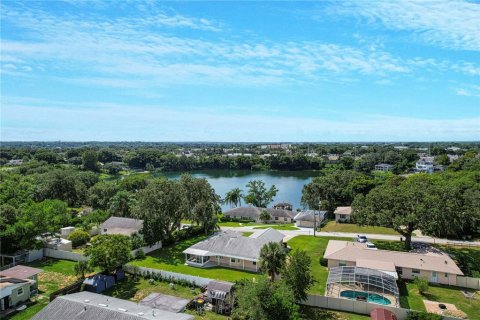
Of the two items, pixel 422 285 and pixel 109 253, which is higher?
pixel 109 253

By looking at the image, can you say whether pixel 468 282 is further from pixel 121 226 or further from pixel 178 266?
pixel 121 226

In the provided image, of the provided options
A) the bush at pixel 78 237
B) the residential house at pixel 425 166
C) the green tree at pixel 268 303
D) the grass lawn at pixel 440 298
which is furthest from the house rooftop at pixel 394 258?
the residential house at pixel 425 166

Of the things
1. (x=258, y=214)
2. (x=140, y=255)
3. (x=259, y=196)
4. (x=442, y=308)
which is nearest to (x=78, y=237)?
(x=140, y=255)

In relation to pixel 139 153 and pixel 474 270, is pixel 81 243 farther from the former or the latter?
pixel 139 153

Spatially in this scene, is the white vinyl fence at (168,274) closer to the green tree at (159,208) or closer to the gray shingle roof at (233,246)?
the gray shingle roof at (233,246)

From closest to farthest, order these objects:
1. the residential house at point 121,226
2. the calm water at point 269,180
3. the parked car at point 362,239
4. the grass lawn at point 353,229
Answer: the parked car at point 362,239, the residential house at point 121,226, the grass lawn at point 353,229, the calm water at point 269,180

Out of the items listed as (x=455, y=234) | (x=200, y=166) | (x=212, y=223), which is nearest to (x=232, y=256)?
(x=212, y=223)
